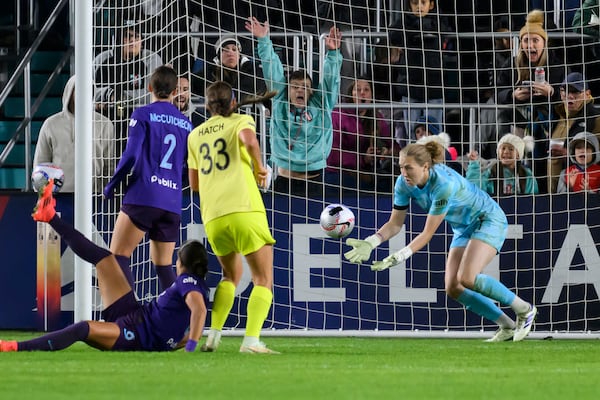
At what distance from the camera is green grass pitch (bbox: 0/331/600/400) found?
6258mm

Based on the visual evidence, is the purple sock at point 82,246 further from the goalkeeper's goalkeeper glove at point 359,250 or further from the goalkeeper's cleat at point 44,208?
the goalkeeper's goalkeeper glove at point 359,250

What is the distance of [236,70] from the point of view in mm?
13297

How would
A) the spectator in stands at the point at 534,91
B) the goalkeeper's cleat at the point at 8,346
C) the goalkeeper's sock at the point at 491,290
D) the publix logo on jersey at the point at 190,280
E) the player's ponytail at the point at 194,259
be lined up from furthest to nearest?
the spectator in stands at the point at 534,91 → the goalkeeper's sock at the point at 491,290 → the player's ponytail at the point at 194,259 → the publix logo on jersey at the point at 190,280 → the goalkeeper's cleat at the point at 8,346

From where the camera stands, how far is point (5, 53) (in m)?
16.5

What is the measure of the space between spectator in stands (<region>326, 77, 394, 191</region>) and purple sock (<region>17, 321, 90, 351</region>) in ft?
16.9

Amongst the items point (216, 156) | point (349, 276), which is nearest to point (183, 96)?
point (349, 276)

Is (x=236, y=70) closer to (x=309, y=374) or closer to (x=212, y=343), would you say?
(x=212, y=343)

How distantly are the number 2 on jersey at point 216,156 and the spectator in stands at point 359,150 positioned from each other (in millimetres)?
4230

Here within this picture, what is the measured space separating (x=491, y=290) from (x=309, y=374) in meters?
4.46

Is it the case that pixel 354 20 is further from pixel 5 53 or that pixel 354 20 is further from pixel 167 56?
pixel 5 53

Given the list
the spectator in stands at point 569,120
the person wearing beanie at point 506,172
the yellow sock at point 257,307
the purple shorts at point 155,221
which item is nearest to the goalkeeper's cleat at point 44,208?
the purple shorts at point 155,221

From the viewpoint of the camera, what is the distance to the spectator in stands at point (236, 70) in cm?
1327

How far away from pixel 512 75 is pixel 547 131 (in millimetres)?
891

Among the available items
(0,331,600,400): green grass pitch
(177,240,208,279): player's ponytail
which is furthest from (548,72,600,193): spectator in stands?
(177,240,208,279): player's ponytail
